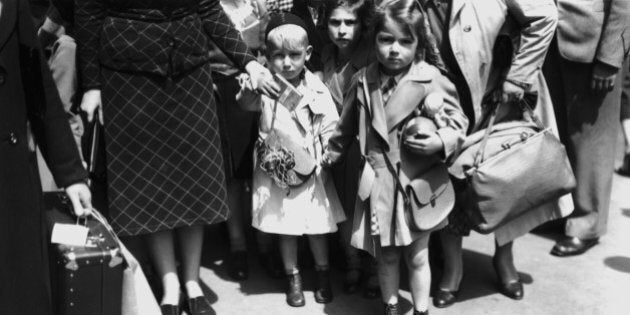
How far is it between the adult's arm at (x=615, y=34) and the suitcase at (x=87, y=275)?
2921 mm

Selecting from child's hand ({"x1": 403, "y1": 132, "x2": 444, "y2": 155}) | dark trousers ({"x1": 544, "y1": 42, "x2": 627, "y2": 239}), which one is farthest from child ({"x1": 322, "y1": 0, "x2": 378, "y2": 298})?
dark trousers ({"x1": 544, "y1": 42, "x2": 627, "y2": 239})

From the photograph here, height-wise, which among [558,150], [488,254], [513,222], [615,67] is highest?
[615,67]

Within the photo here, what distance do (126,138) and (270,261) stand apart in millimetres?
1272

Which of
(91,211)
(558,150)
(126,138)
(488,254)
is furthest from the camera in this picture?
(488,254)

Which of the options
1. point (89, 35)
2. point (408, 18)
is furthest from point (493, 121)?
point (89, 35)

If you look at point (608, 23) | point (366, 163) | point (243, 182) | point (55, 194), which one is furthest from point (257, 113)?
point (608, 23)

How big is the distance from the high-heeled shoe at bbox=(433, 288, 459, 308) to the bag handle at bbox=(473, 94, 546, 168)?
72 centimetres

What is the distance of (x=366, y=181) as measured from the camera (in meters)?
3.95

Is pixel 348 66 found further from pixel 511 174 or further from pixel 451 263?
pixel 451 263

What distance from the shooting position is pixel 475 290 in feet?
15.1

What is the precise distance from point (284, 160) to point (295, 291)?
2.34ft

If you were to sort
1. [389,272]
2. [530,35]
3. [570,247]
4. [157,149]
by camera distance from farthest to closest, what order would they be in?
1. [570,247]
2. [530,35]
3. [389,272]
4. [157,149]

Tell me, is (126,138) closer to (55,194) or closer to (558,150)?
(55,194)

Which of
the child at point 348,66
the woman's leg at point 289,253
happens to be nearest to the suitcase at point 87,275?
the woman's leg at point 289,253
